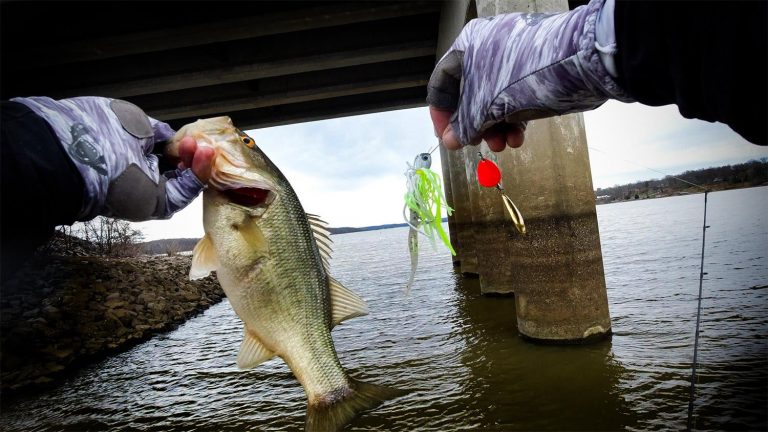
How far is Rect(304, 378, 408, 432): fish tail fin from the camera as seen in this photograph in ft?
8.24

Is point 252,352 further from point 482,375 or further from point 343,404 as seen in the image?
point 482,375

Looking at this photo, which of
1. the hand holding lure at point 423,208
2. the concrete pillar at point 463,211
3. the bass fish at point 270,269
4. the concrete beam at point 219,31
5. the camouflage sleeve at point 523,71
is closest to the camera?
the camouflage sleeve at point 523,71

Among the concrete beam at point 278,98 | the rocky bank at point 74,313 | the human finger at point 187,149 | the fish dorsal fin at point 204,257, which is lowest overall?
the rocky bank at point 74,313

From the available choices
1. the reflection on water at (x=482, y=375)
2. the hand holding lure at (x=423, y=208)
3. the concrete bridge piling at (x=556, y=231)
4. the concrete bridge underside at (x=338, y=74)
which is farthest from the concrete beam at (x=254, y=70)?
the hand holding lure at (x=423, y=208)

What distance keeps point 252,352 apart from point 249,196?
93cm

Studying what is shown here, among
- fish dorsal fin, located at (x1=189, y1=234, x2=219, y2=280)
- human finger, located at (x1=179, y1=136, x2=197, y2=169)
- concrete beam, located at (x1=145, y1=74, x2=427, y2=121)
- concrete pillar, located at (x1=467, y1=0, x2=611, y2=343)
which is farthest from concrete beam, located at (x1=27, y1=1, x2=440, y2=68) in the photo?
Answer: fish dorsal fin, located at (x1=189, y1=234, x2=219, y2=280)

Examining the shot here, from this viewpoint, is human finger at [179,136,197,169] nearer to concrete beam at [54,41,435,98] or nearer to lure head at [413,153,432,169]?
lure head at [413,153,432,169]

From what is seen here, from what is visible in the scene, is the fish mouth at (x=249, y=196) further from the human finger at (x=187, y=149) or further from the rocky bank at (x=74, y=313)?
the rocky bank at (x=74, y=313)

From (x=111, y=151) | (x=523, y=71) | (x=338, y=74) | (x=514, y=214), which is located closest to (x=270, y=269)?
(x=111, y=151)

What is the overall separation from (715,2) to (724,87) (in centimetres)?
22

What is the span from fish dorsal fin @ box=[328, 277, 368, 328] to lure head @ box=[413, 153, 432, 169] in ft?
6.69

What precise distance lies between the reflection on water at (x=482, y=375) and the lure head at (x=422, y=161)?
2670 mm

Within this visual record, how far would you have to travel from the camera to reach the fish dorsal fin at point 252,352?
252 cm

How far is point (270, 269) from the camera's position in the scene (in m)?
2.54
